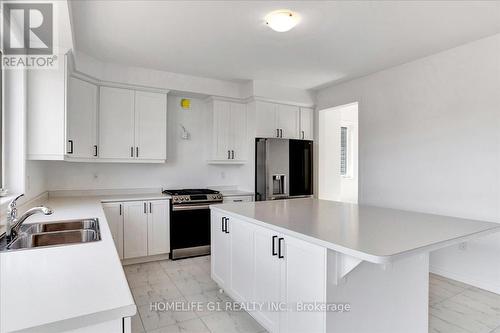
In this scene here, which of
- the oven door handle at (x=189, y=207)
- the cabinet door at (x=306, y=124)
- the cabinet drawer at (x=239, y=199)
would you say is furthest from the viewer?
the cabinet door at (x=306, y=124)

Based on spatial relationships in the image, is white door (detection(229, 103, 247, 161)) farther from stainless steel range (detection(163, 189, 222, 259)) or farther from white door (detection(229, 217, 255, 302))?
white door (detection(229, 217, 255, 302))

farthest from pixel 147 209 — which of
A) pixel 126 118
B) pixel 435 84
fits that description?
pixel 435 84

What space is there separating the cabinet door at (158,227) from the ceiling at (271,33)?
1.79m

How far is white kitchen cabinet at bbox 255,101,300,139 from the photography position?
14.5 ft

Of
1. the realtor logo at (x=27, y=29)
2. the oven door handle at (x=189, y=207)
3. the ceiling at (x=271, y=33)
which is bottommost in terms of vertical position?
the oven door handle at (x=189, y=207)

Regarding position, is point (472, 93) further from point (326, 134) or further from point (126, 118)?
point (126, 118)

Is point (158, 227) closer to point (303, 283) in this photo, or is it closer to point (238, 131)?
point (238, 131)

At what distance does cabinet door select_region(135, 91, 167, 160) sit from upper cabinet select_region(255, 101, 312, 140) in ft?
4.46

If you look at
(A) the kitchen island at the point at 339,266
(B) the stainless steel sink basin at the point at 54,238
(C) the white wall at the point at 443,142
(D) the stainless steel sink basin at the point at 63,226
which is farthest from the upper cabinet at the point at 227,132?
(B) the stainless steel sink basin at the point at 54,238

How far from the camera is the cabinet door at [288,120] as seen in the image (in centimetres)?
462

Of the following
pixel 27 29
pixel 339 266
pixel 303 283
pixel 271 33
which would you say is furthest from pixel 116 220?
pixel 339 266

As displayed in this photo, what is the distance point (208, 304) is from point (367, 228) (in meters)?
1.59

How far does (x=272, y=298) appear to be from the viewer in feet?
6.44

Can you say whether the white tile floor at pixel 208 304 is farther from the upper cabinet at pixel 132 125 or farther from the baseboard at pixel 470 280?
the upper cabinet at pixel 132 125
